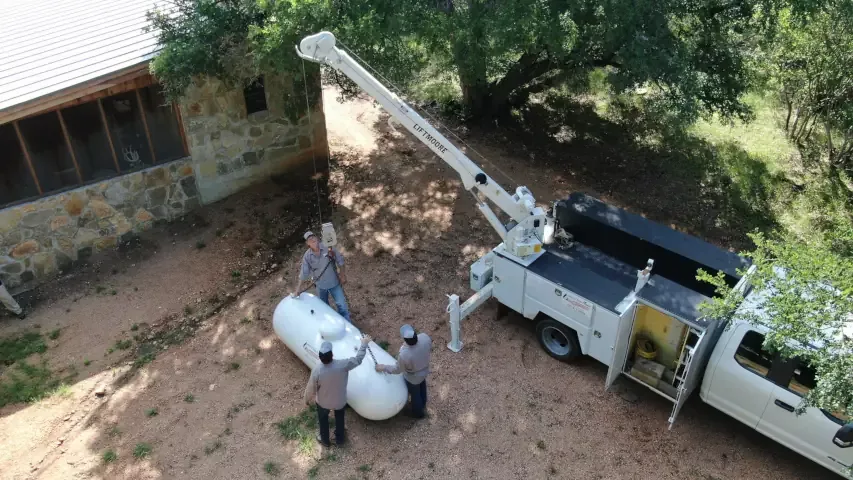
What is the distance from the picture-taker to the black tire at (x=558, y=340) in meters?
8.98

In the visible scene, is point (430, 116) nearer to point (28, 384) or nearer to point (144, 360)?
point (144, 360)

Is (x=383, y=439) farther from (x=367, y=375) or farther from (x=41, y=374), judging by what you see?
(x=41, y=374)

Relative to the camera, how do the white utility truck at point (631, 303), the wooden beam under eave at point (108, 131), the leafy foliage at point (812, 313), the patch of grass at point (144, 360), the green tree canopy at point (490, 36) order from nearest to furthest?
the leafy foliage at point (812, 313)
the white utility truck at point (631, 303)
the patch of grass at point (144, 360)
the green tree canopy at point (490, 36)
the wooden beam under eave at point (108, 131)

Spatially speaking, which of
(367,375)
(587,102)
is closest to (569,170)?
(587,102)

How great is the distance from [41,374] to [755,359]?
9.67 metres

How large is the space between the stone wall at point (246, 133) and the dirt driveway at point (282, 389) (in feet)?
3.24

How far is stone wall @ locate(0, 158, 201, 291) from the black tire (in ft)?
24.7

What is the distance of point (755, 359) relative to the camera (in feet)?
25.0

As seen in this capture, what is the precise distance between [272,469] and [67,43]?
8.31 metres

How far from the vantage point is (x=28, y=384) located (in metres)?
9.16

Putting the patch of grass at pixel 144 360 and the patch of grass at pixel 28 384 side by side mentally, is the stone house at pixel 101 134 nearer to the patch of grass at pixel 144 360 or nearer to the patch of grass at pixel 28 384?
the patch of grass at pixel 28 384

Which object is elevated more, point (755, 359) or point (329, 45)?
point (329, 45)

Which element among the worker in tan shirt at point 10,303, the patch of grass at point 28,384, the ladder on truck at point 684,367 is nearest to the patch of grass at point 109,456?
the patch of grass at point 28,384

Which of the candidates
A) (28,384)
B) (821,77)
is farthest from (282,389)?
(821,77)
